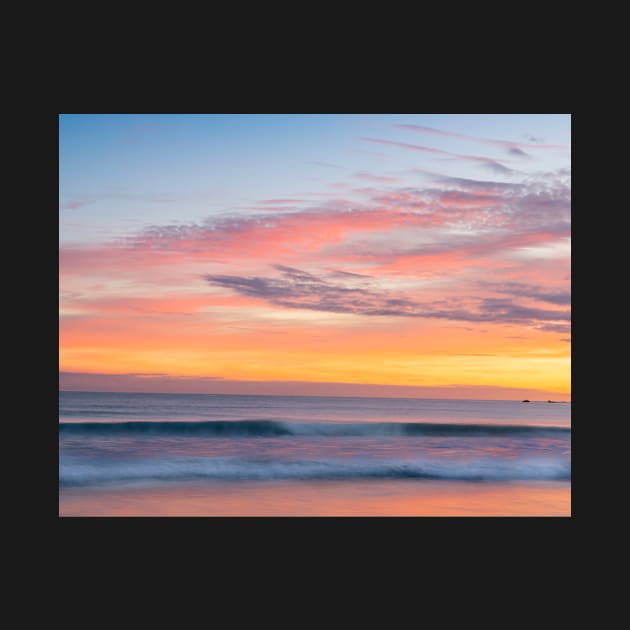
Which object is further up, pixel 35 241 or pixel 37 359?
pixel 35 241

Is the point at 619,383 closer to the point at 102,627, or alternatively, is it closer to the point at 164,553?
the point at 164,553

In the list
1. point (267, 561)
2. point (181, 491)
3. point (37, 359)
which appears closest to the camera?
point (37, 359)

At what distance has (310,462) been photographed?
877 cm

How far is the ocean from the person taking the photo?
6102 millimetres

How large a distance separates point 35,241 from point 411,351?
1344 cm

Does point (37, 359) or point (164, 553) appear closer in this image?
point (37, 359)

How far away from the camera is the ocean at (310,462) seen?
6102 mm

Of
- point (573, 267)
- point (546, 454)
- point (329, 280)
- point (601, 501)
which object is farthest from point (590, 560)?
point (329, 280)

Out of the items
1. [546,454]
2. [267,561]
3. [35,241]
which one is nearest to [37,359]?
[35,241]

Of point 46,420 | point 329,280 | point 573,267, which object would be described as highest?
point 329,280

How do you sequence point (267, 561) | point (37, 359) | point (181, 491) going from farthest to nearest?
1. point (181, 491)
2. point (267, 561)
3. point (37, 359)

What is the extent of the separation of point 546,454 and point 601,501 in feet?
23.2

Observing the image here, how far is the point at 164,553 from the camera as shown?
306 centimetres

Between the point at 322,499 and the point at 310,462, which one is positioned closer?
the point at 322,499
